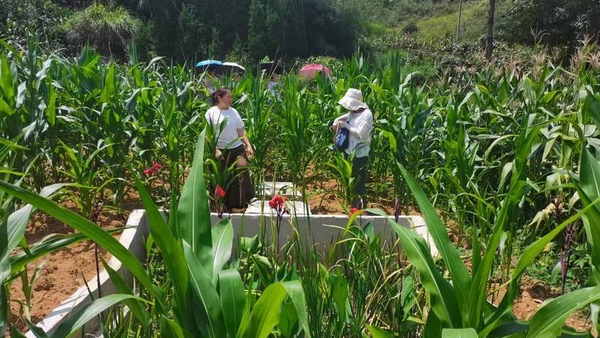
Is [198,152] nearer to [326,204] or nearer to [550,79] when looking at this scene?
[326,204]

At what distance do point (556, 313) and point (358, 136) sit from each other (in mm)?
3441

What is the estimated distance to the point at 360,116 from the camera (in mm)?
5031

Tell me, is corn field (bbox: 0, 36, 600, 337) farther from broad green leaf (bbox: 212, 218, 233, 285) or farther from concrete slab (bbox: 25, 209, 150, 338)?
concrete slab (bbox: 25, 209, 150, 338)

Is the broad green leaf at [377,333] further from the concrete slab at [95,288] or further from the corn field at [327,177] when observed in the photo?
the concrete slab at [95,288]

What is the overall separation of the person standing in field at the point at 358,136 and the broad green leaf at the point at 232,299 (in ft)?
10.5

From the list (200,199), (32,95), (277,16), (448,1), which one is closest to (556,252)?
(200,199)

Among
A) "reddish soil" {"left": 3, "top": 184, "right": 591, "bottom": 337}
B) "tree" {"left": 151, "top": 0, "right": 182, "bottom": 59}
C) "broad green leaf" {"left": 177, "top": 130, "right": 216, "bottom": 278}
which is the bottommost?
"reddish soil" {"left": 3, "top": 184, "right": 591, "bottom": 337}

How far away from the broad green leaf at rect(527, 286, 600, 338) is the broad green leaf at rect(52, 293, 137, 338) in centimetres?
120

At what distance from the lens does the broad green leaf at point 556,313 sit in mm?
1595

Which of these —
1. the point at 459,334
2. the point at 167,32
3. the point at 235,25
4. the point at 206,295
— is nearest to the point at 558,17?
the point at 235,25

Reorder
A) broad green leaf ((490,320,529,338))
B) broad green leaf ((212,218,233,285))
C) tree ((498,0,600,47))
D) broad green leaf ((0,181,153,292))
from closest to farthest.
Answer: broad green leaf ((0,181,153,292)), broad green leaf ((490,320,529,338)), broad green leaf ((212,218,233,285)), tree ((498,0,600,47))

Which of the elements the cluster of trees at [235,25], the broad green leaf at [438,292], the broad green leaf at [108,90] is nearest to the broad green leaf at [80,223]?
the broad green leaf at [438,292]

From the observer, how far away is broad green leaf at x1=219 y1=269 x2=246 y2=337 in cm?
177

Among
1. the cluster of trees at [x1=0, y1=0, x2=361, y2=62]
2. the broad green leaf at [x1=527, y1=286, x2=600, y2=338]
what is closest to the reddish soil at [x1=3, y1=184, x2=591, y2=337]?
the broad green leaf at [x1=527, y1=286, x2=600, y2=338]
